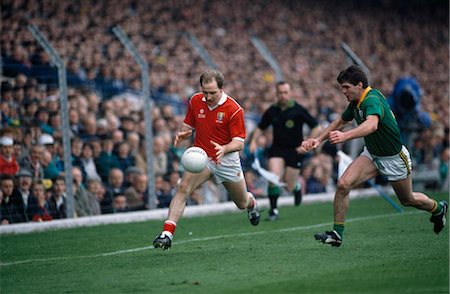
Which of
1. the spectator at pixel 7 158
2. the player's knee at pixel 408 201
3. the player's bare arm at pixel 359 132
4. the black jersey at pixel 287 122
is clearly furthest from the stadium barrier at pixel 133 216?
the player's bare arm at pixel 359 132

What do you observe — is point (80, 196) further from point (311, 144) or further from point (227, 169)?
point (311, 144)

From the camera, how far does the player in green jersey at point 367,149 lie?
1066 centimetres

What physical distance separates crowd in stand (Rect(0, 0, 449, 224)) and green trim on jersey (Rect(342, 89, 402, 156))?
6.25 metres

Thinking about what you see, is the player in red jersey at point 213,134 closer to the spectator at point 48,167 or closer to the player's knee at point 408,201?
the player's knee at point 408,201

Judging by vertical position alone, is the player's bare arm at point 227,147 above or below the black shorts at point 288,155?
above

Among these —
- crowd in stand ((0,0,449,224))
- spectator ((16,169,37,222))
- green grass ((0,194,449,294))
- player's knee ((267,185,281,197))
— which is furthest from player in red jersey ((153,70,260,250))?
crowd in stand ((0,0,449,224))

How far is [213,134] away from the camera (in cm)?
1155

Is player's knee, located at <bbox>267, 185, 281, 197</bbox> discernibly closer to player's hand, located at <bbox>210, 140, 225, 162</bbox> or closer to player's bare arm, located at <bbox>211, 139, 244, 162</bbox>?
player's bare arm, located at <bbox>211, 139, 244, 162</bbox>

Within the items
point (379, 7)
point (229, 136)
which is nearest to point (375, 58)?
point (379, 7)

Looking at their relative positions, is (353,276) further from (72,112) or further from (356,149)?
(356,149)

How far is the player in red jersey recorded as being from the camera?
36.7 ft

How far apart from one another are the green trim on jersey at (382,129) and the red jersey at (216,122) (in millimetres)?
1396

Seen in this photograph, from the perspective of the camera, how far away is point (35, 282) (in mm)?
9164

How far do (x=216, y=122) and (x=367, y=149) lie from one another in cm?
185
